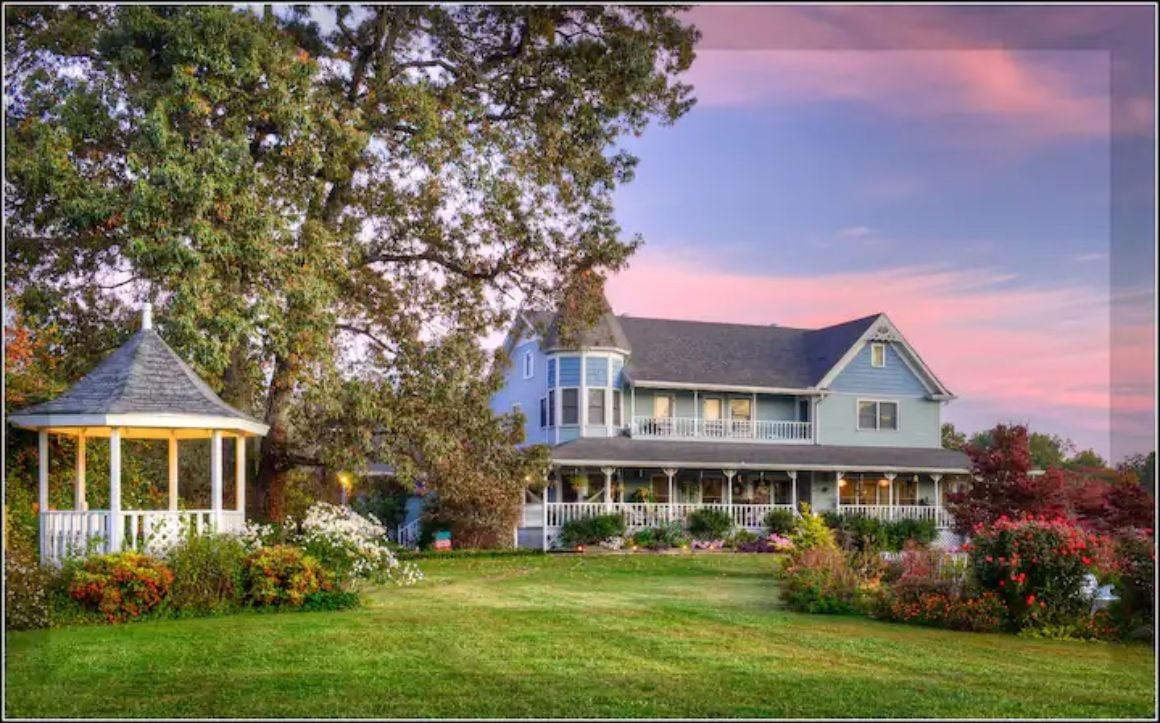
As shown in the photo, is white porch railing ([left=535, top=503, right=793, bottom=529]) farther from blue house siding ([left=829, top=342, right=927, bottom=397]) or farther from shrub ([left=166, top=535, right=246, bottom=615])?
shrub ([left=166, top=535, right=246, bottom=615])

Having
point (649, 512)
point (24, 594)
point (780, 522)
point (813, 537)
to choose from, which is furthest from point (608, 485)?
point (24, 594)

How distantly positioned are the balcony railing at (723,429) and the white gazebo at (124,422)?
18.9 metres

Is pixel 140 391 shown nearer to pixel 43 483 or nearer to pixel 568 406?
pixel 43 483

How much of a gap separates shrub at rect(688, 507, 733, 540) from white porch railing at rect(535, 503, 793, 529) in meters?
0.46

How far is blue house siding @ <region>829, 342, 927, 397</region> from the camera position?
34.7 meters

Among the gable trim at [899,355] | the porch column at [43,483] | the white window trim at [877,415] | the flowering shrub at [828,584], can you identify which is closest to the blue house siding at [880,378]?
the gable trim at [899,355]

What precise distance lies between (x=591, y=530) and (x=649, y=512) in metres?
2.28

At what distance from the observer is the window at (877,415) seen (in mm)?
35031

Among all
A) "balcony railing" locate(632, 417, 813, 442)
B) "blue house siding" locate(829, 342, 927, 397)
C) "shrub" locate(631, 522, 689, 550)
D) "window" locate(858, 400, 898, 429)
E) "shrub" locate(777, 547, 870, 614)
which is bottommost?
"shrub" locate(631, 522, 689, 550)

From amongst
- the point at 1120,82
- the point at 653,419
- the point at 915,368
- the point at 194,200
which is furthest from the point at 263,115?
the point at 915,368

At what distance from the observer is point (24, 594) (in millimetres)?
12000

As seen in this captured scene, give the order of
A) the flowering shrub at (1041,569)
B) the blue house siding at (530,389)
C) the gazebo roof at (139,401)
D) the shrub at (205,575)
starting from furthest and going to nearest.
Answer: the blue house siding at (530,389) → the gazebo roof at (139,401) → the shrub at (205,575) → the flowering shrub at (1041,569)

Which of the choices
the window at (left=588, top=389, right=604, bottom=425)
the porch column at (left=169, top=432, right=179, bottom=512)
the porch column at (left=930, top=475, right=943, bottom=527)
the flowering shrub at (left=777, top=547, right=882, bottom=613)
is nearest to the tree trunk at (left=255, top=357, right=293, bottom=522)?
the porch column at (left=169, top=432, right=179, bottom=512)

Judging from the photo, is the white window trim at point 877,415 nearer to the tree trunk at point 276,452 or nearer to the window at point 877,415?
the window at point 877,415
